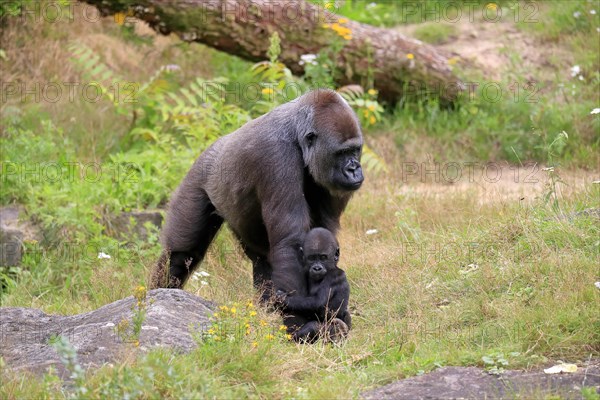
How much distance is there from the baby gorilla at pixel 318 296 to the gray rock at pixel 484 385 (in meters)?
0.98

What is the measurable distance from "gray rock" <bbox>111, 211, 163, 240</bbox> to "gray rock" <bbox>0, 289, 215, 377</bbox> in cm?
282

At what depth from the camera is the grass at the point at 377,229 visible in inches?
179

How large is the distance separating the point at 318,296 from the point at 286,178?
76 centimetres

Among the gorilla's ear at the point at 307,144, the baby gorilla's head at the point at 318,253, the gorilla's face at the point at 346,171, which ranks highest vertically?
the gorilla's ear at the point at 307,144

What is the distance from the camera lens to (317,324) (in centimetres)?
536

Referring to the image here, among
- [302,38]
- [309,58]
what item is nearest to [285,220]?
[309,58]

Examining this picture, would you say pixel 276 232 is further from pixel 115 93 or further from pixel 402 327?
pixel 115 93

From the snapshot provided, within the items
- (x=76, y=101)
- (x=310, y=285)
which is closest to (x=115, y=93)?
(x=76, y=101)

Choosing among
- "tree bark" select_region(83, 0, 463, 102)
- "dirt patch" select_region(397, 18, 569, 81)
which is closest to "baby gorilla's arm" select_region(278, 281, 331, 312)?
"tree bark" select_region(83, 0, 463, 102)

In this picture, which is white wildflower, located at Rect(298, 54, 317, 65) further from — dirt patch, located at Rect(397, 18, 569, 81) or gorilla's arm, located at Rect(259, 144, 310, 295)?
gorilla's arm, located at Rect(259, 144, 310, 295)

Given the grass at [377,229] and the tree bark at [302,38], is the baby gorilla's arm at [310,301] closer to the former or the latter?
the grass at [377,229]

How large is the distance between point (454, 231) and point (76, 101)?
5436 mm

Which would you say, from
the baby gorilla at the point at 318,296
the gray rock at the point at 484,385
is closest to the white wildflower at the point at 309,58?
the baby gorilla at the point at 318,296

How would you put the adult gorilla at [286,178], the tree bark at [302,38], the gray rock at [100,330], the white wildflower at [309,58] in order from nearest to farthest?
the gray rock at [100,330], the adult gorilla at [286,178], the tree bark at [302,38], the white wildflower at [309,58]
